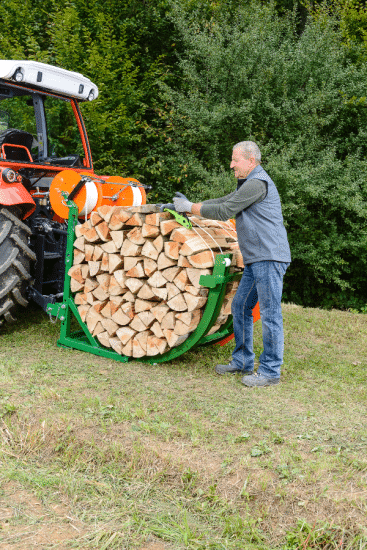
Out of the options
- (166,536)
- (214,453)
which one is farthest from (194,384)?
(166,536)

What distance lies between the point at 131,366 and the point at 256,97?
6.71m

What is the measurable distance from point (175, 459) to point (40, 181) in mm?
3330

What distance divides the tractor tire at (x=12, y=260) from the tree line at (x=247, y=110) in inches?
200

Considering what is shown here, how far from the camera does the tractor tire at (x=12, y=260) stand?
14.6ft

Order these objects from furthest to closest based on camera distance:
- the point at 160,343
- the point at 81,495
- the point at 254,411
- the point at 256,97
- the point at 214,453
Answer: the point at 256,97
the point at 160,343
the point at 254,411
the point at 214,453
the point at 81,495

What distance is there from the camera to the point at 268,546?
2363 millimetres

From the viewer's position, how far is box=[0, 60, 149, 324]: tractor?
452 centimetres

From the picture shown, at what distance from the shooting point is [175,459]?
2.85 metres

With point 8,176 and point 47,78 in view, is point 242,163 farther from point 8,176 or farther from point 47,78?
point 47,78

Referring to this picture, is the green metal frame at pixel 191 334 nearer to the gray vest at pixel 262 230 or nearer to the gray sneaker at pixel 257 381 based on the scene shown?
the gray vest at pixel 262 230

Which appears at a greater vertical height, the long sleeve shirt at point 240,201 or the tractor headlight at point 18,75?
the tractor headlight at point 18,75

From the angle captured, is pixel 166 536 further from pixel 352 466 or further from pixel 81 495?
pixel 352 466

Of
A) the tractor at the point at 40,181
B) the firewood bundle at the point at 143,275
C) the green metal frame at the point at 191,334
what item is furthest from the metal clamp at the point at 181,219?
the tractor at the point at 40,181

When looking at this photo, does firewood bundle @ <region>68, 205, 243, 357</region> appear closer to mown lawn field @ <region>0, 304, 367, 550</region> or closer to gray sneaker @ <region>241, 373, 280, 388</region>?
mown lawn field @ <region>0, 304, 367, 550</region>
